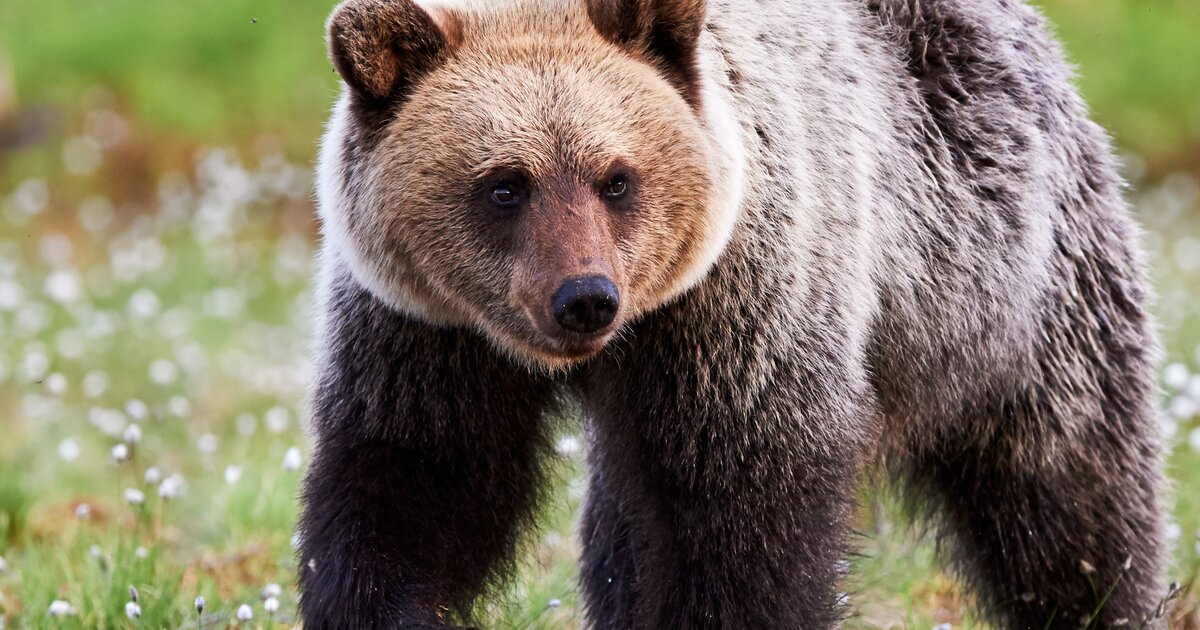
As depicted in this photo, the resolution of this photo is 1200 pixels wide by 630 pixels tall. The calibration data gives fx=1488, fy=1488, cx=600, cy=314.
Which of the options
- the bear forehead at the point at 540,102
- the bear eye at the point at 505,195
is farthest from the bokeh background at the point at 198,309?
the bear forehead at the point at 540,102

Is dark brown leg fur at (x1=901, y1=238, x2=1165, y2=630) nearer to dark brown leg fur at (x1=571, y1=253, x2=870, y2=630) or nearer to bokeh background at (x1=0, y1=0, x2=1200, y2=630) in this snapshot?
bokeh background at (x1=0, y1=0, x2=1200, y2=630)

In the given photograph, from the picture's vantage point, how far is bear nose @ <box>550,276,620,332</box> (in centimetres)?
360

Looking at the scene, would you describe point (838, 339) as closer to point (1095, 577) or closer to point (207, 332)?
point (1095, 577)

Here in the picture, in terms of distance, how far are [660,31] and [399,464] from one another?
1398 millimetres

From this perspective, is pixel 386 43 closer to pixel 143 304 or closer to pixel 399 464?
pixel 399 464

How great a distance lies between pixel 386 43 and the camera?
152 inches

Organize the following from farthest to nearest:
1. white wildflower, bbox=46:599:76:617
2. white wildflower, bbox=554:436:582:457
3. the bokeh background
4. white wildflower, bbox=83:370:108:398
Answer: white wildflower, bbox=83:370:108:398 → the bokeh background → white wildflower, bbox=554:436:582:457 → white wildflower, bbox=46:599:76:617

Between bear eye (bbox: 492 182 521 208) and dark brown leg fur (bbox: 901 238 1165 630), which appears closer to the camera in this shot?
bear eye (bbox: 492 182 521 208)

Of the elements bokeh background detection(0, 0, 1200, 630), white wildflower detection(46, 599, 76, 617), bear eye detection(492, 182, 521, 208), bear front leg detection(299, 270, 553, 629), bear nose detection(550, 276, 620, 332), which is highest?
bear eye detection(492, 182, 521, 208)

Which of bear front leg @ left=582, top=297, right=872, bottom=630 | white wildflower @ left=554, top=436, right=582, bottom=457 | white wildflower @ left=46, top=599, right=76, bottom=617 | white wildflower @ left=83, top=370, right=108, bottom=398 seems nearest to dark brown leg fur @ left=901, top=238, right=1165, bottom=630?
bear front leg @ left=582, top=297, right=872, bottom=630

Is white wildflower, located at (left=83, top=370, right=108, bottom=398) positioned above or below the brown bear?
below

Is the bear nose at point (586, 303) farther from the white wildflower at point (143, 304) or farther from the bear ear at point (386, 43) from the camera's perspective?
the white wildflower at point (143, 304)

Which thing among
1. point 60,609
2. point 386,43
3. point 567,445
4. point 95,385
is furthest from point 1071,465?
point 95,385

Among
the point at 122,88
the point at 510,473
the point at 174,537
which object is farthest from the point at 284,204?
the point at 510,473
